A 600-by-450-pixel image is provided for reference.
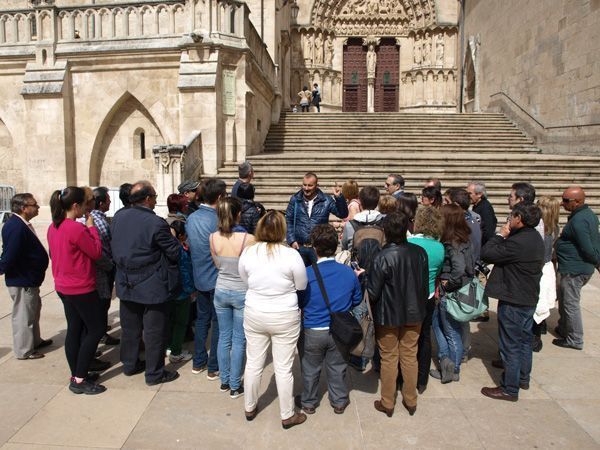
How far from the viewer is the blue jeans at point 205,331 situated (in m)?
4.20

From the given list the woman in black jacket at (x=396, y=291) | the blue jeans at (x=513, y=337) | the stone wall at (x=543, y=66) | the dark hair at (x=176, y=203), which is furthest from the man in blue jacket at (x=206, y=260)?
the stone wall at (x=543, y=66)

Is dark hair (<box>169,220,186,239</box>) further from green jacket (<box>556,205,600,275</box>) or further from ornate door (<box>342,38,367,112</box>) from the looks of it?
ornate door (<box>342,38,367,112</box>)

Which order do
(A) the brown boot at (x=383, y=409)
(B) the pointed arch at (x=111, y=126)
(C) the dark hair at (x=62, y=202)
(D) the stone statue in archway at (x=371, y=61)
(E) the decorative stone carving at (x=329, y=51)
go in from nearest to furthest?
(A) the brown boot at (x=383, y=409) → (C) the dark hair at (x=62, y=202) → (B) the pointed arch at (x=111, y=126) → (E) the decorative stone carving at (x=329, y=51) → (D) the stone statue in archway at (x=371, y=61)

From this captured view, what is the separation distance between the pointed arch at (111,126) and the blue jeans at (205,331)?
1036 cm

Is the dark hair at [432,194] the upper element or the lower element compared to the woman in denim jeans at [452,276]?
upper

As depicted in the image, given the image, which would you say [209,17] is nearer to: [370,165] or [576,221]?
[370,165]

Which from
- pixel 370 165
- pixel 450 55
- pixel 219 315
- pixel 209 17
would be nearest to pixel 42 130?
pixel 209 17

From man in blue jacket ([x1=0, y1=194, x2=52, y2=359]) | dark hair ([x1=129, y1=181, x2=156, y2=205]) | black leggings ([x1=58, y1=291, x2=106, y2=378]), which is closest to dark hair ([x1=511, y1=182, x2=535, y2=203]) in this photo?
dark hair ([x1=129, y1=181, x2=156, y2=205])

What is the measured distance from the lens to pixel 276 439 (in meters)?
3.29

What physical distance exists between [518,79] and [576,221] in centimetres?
1542

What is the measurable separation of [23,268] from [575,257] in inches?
221

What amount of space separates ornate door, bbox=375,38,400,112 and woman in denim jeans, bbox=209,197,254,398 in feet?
73.6

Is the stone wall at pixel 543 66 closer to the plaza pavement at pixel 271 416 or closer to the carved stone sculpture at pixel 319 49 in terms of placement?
the carved stone sculpture at pixel 319 49

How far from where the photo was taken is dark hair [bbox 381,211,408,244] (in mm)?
3428
